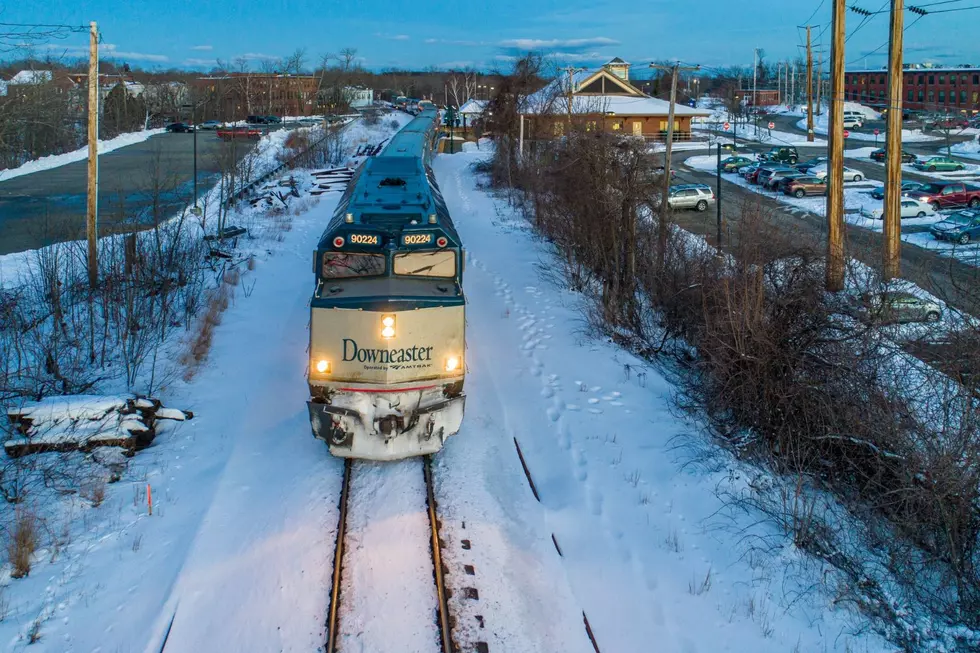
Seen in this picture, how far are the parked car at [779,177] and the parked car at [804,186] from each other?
0.52 m

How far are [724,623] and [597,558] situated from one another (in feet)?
5.40

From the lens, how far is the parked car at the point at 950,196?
1468 inches

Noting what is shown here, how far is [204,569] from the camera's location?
320 inches

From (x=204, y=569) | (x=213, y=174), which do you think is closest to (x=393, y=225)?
(x=204, y=569)

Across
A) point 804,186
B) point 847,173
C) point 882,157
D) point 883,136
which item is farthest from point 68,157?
point 883,136

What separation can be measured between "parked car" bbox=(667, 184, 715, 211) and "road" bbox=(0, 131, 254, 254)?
67.1ft

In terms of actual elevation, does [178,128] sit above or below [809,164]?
above

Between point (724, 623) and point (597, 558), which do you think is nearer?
point (724, 623)

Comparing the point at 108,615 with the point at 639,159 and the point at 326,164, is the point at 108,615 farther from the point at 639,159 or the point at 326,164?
the point at 326,164

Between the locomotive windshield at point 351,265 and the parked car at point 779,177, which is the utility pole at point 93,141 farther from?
the parked car at point 779,177

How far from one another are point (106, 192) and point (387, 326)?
30042 mm

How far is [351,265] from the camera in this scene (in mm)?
10445

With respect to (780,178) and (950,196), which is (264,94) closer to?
(780,178)

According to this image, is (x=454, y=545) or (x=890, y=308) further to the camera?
(x=890, y=308)
